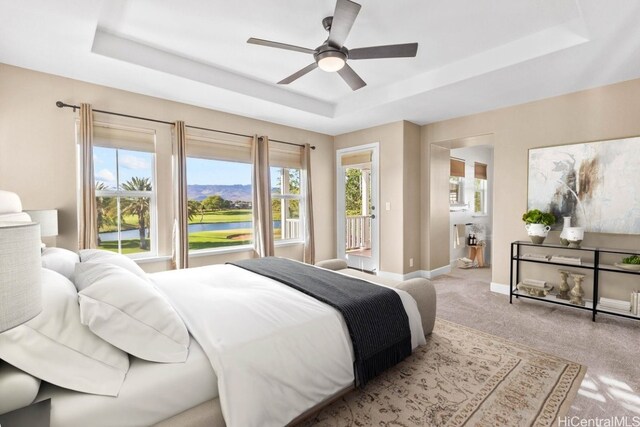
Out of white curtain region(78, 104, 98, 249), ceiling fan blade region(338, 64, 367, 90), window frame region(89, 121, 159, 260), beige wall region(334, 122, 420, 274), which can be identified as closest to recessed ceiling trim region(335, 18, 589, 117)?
beige wall region(334, 122, 420, 274)

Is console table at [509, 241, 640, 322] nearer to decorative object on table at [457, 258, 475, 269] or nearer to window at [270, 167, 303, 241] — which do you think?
decorative object on table at [457, 258, 475, 269]

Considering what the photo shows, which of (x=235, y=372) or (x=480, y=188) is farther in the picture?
(x=480, y=188)

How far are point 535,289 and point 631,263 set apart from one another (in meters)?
0.91

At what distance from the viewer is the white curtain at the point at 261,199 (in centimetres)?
457

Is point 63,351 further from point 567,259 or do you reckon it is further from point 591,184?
point 591,184

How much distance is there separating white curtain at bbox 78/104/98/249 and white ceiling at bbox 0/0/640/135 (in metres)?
0.46

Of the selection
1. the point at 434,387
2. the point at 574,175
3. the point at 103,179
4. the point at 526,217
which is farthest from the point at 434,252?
the point at 103,179

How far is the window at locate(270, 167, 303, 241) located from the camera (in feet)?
16.8

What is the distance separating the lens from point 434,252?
16.8 ft

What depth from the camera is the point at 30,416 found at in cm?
96

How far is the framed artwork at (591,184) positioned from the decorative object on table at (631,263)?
0.40 m

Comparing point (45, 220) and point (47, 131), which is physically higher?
point (47, 131)

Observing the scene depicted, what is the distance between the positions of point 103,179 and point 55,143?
0.56 m

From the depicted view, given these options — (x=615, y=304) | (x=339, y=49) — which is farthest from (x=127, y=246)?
(x=615, y=304)
